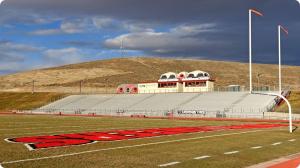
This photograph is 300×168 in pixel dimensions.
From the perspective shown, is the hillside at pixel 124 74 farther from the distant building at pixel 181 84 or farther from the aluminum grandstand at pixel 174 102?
the aluminum grandstand at pixel 174 102

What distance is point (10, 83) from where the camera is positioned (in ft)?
416

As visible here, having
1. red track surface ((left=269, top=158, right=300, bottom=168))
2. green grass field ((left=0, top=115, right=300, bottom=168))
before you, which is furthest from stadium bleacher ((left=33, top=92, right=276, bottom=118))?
red track surface ((left=269, top=158, right=300, bottom=168))

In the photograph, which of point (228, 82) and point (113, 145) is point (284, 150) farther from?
point (228, 82)

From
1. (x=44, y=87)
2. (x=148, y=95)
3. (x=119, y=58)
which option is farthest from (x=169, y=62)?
(x=148, y=95)

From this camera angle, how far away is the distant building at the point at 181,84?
7850 centimetres

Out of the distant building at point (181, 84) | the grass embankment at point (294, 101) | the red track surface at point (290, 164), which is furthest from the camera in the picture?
the distant building at point (181, 84)

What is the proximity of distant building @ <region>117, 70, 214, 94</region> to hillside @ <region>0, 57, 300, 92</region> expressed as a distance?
2448 centimetres

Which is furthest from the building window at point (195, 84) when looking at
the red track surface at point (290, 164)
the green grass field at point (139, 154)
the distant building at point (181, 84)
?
the red track surface at point (290, 164)

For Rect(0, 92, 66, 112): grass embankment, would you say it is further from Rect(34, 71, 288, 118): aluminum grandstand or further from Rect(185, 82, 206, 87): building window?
Rect(185, 82, 206, 87): building window

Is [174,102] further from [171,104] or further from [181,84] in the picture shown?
[181,84]

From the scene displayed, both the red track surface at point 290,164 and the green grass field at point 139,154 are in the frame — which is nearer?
the green grass field at point 139,154

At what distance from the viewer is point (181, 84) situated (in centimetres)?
8269

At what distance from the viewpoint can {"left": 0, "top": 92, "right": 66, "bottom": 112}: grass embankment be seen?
8050 cm

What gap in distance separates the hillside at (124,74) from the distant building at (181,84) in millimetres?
24476
